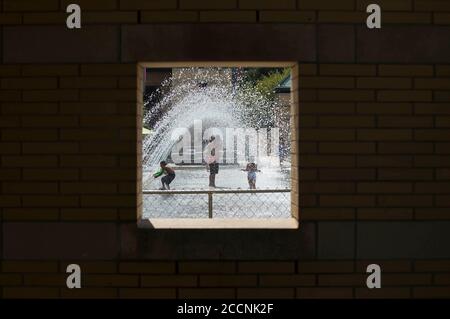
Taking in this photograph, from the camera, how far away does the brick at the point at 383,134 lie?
14.5 feet

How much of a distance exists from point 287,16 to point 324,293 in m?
2.25

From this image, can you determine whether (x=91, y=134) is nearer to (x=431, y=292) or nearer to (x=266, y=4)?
(x=266, y=4)

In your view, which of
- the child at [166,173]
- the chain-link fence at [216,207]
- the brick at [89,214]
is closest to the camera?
the brick at [89,214]

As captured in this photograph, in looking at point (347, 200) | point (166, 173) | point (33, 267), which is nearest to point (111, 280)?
point (33, 267)

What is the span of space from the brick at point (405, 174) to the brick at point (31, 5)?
2968mm

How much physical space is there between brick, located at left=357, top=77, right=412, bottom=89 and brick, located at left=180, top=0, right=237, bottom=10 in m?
1.20

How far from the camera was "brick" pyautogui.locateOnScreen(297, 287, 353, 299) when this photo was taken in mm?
Answer: 4430

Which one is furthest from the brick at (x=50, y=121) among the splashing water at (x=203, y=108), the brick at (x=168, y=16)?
the splashing water at (x=203, y=108)

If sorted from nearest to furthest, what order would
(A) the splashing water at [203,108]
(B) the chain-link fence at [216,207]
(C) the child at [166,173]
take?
(B) the chain-link fence at [216,207] < (C) the child at [166,173] < (A) the splashing water at [203,108]

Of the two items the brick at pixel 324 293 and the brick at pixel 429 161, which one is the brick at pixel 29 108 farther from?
the brick at pixel 429 161

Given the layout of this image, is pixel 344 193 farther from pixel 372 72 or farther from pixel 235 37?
pixel 235 37

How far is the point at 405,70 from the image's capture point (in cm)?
446

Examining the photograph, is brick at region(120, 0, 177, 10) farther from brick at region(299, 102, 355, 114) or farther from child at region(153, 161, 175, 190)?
child at region(153, 161, 175, 190)

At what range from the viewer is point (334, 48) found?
4.45m
